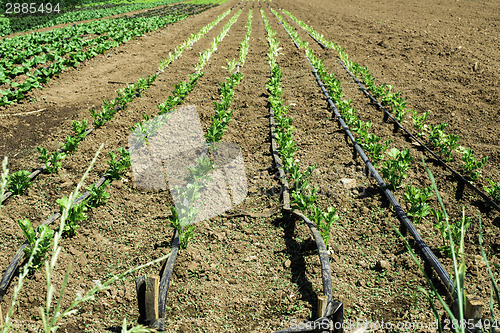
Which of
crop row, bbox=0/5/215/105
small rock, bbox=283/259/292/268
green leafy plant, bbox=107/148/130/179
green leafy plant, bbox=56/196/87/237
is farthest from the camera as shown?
crop row, bbox=0/5/215/105

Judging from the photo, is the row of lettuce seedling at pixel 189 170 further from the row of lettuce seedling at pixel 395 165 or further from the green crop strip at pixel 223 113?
the row of lettuce seedling at pixel 395 165

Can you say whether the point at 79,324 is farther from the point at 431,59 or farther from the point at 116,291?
the point at 431,59

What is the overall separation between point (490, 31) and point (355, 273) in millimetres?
13160

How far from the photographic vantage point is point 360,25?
16.7m

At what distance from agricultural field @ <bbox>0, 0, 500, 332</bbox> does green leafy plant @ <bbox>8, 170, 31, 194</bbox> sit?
0.11 ft

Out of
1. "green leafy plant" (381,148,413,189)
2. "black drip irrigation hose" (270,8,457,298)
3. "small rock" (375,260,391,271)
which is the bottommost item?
"small rock" (375,260,391,271)

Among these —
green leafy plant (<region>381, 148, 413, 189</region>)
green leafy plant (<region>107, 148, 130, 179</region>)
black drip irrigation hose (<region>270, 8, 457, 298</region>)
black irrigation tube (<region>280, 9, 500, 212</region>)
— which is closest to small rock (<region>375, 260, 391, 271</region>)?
black drip irrigation hose (<region>270, 8, 457, 298</region>)

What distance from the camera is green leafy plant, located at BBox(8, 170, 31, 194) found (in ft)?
13.3

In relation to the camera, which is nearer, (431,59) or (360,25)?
(431,59)

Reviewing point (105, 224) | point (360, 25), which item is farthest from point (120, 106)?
point (360, 25)

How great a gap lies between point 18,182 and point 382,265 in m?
4.28

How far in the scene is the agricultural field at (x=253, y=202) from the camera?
8.59 feet

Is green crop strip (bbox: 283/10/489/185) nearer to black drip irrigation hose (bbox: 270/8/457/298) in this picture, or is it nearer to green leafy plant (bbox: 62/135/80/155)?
black drip irrigation hose (bbox: 270/8/457/298)

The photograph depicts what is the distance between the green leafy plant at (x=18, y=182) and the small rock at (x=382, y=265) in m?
4.20
